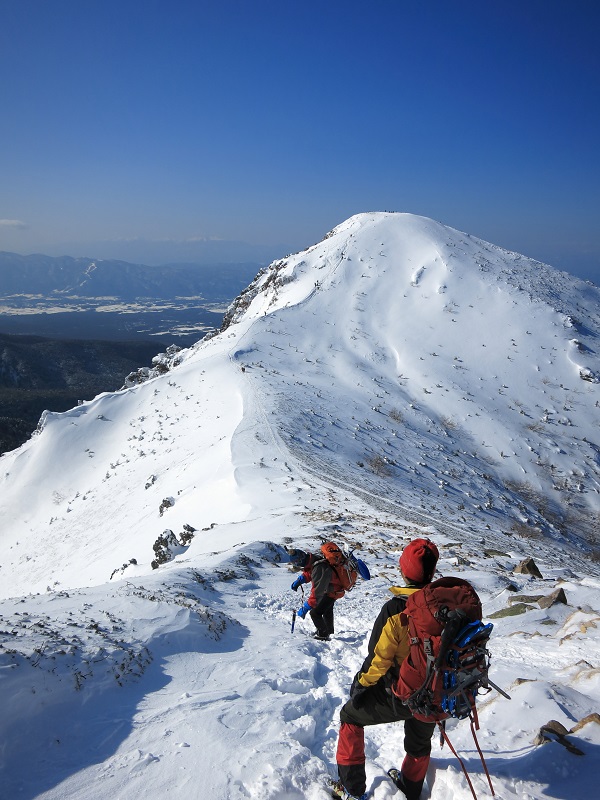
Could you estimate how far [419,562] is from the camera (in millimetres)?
4039

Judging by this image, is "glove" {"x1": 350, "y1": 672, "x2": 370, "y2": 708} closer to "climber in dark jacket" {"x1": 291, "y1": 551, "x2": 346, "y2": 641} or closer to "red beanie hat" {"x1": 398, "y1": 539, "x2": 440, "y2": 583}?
"red beanie hat" {"x1": 398, "y1": 539, "x2": 440, "y2": 583}

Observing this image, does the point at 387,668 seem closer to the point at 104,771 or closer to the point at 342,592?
the point at 104,771

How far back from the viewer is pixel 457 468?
1201 inches

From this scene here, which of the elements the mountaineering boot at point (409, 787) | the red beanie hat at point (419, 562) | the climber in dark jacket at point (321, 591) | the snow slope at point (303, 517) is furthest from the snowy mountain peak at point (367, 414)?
the red beanie hat at point (419, 562)

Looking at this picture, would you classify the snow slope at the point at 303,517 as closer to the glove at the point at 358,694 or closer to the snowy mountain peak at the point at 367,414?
the snowy mountain peak at the point at 367,414

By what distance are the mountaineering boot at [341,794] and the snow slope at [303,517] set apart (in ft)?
0.61

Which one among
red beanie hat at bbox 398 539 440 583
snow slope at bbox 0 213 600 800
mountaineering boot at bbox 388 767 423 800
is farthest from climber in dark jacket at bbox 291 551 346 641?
red beanie hat at bbox 398 539 440 583

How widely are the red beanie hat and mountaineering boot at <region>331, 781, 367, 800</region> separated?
76.3 inches

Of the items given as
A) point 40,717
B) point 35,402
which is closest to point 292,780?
point 40,717

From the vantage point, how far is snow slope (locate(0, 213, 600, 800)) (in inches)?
188

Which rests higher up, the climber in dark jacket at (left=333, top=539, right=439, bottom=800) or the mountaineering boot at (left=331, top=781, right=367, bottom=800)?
the climber in dark jacket at (left=333, top=539, right=439, bottom=800)

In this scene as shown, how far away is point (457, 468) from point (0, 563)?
2868 centimetres

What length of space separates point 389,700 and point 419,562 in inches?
46.5

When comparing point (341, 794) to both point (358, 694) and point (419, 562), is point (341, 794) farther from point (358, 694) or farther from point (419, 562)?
point (419, 562)
